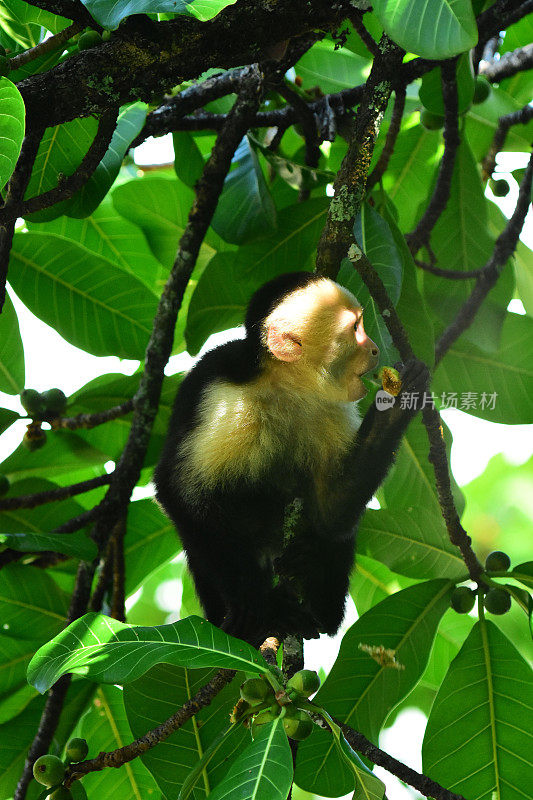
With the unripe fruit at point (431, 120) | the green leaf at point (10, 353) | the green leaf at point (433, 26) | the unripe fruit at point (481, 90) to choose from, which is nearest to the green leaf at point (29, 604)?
the green leaf at point (10, 353)

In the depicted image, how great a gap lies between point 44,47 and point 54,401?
3.46 feet

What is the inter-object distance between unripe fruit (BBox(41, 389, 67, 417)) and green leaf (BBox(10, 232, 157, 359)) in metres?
0.17

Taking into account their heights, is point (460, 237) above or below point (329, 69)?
below

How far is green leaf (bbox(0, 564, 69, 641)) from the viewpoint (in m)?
2.19

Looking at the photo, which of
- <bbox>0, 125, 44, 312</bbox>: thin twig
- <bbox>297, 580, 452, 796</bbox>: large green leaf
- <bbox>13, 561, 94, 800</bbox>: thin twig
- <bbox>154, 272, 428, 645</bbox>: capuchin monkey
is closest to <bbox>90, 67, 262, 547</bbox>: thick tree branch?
<bbox>154, 272, 428, 645</bbox>: capuchin monkey

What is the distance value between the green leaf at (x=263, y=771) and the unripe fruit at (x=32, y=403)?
1351 mm

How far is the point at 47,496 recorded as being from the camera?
2.33 meters

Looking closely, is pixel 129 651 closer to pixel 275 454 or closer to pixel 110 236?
pixel 275 454

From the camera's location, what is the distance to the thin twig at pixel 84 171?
5.95ft

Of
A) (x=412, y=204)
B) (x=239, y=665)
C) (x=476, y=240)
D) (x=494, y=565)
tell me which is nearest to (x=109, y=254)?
(x=412, y=204)

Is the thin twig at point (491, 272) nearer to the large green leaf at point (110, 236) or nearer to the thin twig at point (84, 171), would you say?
the thin twig at point (84, 171)

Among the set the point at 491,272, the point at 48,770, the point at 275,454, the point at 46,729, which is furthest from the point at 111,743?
the point at 491,272

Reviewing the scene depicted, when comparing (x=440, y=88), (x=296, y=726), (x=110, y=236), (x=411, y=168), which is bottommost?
(x=296, y=726)

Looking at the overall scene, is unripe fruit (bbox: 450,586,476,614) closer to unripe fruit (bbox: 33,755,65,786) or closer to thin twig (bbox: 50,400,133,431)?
unripe fruit (bbox: 33,755,65,786)
